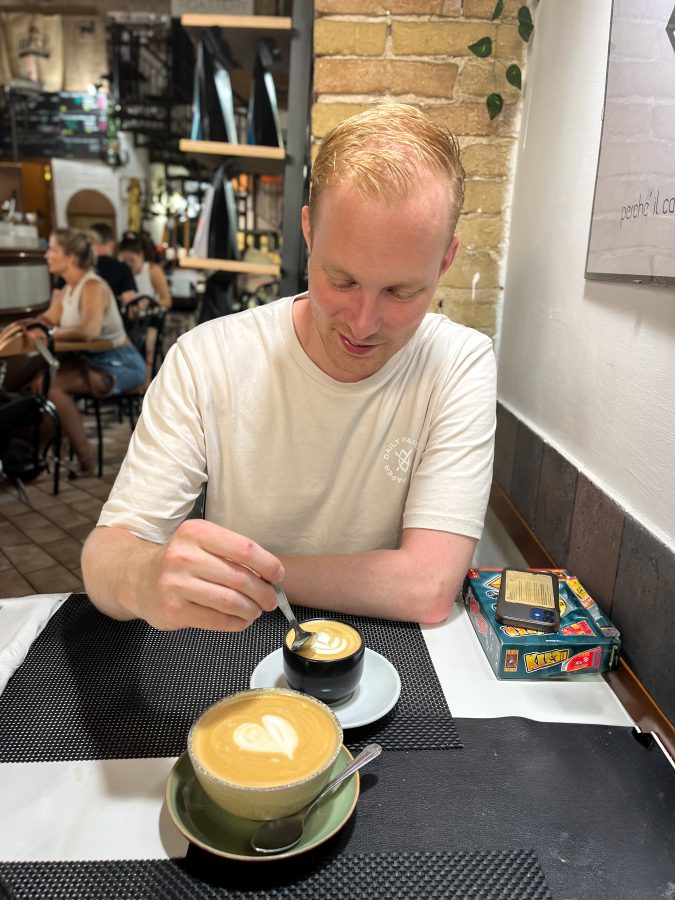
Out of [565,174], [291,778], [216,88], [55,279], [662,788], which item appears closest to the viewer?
[291,778]

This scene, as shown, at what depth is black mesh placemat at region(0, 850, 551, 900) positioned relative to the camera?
25.5 inches

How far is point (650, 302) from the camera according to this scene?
115cm

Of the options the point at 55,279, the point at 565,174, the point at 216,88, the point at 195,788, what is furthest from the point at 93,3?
the point at 195,788

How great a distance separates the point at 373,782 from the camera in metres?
0.79

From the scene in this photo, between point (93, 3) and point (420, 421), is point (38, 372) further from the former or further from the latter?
point (93, 3)

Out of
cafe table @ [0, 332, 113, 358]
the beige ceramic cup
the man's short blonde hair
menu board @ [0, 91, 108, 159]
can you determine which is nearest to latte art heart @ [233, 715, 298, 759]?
the beige ceramic cup

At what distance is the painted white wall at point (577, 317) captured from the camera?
112cm

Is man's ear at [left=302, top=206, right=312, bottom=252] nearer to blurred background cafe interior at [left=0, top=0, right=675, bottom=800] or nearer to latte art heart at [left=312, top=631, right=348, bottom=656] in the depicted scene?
blurred background cafe interior at [left=0, top=0, right=675, bottom=800]

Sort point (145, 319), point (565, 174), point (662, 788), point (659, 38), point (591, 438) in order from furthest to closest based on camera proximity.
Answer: point (145, 319), point (565, 174), point (591, 438), point (659, 38), point (662, 788)

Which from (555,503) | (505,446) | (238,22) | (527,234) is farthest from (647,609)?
(238,22)

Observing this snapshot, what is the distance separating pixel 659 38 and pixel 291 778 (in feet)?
3.97

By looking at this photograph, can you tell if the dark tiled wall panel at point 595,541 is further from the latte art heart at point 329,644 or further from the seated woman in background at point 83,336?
the seated woman in background at point 83,336

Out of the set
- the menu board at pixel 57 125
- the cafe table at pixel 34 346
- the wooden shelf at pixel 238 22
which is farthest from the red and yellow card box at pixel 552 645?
the menu board at pixel 57 125

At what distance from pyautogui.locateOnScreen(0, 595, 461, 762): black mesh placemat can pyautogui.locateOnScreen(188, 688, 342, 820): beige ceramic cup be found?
0.12 metres
